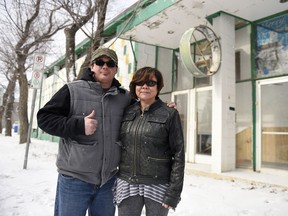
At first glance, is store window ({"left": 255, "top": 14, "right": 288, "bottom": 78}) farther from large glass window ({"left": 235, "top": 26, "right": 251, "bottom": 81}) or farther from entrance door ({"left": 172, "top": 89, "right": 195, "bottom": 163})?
entrance door ({"left": 172, "top": 89, "right": 195, "bottom": 163})

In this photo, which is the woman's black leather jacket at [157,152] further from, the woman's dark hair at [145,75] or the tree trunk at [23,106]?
the tree trunk at [23,106]

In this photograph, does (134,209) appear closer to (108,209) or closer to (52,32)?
(108,209)

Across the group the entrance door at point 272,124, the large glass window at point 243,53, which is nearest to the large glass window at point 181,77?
the large glass window at point 243,53

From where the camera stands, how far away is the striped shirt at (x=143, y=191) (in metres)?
1.89

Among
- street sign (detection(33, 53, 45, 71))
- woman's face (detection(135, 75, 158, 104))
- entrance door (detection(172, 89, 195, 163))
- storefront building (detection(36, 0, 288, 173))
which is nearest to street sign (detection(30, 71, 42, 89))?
street sign (detection(33, 53, 45, 71))

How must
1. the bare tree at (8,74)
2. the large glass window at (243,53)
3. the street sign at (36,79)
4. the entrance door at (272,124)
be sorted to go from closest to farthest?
1. the entrance door at (272,124)
2. the street sign at (36,79)
3. the large glass window at (243,53)
4. the bare tree at (8,74)

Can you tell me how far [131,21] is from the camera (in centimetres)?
770

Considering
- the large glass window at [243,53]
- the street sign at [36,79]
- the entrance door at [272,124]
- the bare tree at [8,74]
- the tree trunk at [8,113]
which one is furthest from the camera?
the tree trunk at [8,113]

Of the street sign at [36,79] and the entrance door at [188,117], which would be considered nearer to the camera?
the street sign at [36,79]

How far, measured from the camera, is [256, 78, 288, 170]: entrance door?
6082mm

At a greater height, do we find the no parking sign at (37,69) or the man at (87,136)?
the no parking sign at (37,69)

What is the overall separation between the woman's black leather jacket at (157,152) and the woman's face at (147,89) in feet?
0.47

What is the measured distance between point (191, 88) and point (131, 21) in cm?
273

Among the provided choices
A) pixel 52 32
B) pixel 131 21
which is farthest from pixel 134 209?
pixel 52 32
